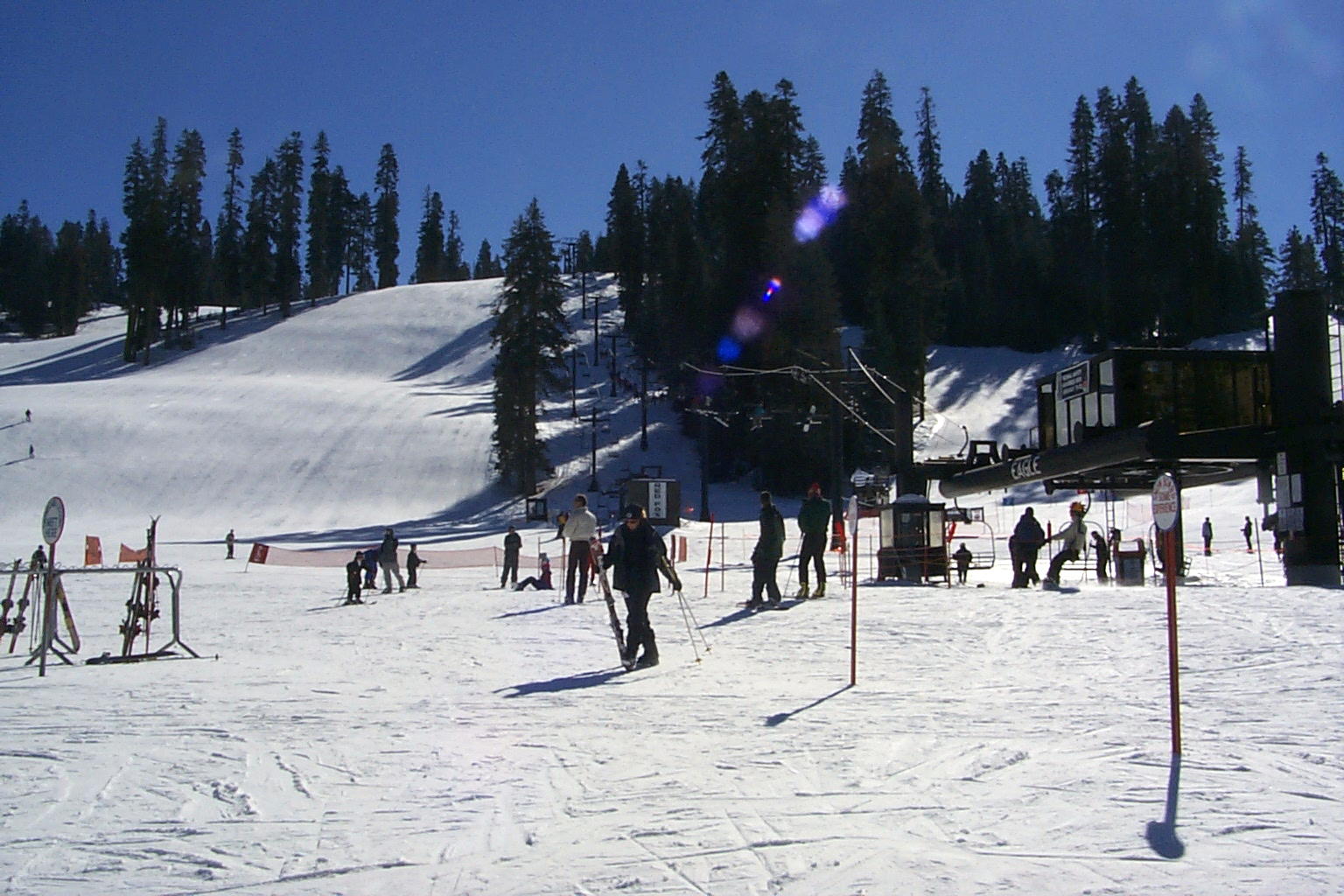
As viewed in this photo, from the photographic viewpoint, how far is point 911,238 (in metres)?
63.2

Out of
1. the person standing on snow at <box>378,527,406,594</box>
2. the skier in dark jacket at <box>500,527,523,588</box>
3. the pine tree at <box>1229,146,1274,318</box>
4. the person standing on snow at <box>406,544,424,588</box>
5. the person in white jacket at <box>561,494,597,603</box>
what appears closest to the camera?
the person in white jacket at <box>561,494,597,603</box>

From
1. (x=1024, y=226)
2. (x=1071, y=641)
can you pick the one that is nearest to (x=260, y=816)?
(x=1071, y=641)

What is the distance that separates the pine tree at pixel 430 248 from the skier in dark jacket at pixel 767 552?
401 ft

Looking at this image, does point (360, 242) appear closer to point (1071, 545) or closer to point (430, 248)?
point (430, 248)

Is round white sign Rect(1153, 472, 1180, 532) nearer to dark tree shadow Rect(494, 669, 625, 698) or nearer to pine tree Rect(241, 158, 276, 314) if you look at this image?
dark tree shadow Rect(494, 669, 625, 698)

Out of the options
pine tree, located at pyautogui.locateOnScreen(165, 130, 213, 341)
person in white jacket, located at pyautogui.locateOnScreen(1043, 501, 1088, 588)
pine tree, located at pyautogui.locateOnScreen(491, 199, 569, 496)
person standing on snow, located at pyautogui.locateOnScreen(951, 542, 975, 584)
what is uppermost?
pine tree, located at pyautogui.locateOnScreen(165, 130, 213, 341)

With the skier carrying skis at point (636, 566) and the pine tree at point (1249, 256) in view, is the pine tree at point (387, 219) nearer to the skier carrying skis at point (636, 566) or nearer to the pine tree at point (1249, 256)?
the pine tree at point (1249, 256)

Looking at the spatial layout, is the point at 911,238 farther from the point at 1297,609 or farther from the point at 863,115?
the point at 1297,609

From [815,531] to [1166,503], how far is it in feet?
31.0

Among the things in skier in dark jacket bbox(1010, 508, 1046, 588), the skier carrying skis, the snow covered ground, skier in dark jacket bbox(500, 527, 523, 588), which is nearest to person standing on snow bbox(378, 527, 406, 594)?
skier in dark jacket bbox(500, 527, 523, 588)

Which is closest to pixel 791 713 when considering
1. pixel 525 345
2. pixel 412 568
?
pixel 412 568

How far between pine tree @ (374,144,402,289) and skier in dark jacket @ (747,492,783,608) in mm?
112623

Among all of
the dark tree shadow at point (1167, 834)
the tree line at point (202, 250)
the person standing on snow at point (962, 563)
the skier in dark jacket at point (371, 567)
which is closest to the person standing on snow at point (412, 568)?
the skier in dark jacket at point (371, 567)

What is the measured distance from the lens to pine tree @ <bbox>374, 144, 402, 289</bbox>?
12038 cm
